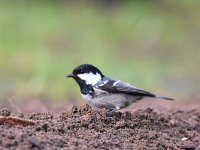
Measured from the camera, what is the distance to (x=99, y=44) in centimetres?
1554

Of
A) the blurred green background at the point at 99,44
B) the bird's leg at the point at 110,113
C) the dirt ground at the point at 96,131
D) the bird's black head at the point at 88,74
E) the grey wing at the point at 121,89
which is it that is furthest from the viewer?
the blurred green background at the point at 99,44

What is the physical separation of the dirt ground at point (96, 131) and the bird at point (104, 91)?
0.22m

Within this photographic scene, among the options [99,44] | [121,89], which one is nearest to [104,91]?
[121,89]

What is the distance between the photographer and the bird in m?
7.09

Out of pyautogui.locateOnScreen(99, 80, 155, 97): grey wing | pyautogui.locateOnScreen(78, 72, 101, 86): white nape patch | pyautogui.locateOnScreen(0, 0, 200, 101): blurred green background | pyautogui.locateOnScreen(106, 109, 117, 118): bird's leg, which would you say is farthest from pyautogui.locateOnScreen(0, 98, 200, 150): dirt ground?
pyautogui.locateOnScreen(0, 0, 200, 101): blurred green background

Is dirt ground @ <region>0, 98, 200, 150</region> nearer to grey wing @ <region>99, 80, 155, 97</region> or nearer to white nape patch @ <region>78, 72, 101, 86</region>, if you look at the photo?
grey wing @ <region>99, 80, 155, 97</region>

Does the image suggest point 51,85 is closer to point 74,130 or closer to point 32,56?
point 32,56

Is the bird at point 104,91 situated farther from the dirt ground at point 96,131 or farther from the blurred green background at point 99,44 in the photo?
the blurred green background at point 99,44

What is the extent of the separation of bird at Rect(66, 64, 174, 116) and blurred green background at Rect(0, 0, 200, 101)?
3238mm

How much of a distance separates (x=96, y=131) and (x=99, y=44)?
9913 millimetres

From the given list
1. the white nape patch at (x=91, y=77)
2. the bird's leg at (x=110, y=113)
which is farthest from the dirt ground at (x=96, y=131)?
the white nape patch at (x=91, y=77)

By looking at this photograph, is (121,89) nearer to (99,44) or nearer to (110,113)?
(110,113)

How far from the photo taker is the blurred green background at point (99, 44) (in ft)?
40.1

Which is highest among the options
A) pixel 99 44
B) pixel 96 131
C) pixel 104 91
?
pixel 99 44
